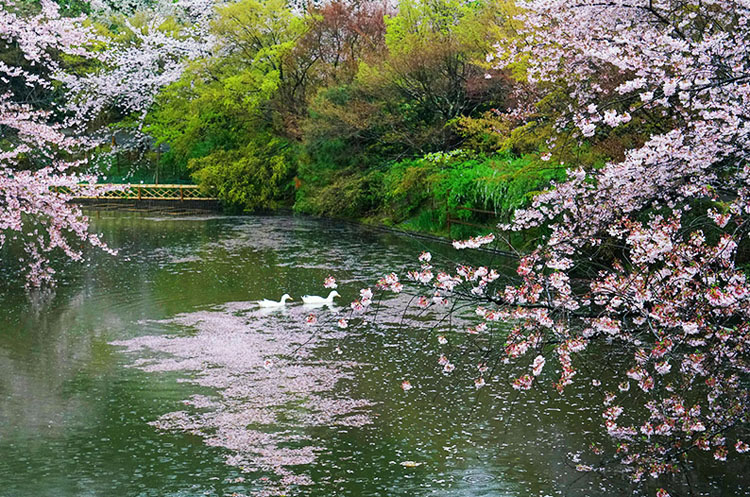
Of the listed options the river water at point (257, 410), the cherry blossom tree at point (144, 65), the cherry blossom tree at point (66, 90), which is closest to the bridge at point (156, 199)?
the cherry blossom tree at point (66, 90)

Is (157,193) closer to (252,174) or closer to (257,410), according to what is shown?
(252,174)

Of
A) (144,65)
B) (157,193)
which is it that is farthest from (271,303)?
(157,193)

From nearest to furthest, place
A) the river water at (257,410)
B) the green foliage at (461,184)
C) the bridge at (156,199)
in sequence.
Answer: the river water at (257,410) → the green foliage at (461,184) → the bridge at (156,199)

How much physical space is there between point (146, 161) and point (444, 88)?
2870cm

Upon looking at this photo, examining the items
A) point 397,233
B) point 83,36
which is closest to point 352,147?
point 397,233

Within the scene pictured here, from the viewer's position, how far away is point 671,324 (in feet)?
19.0

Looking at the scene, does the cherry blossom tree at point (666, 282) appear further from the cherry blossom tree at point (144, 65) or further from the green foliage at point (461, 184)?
the cherry blossom tree at point (144, 65)

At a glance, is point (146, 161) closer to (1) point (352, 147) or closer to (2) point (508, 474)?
(1) point (352, 147)

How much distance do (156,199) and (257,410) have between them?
34743 millimetres

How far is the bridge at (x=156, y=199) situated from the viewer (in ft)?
133

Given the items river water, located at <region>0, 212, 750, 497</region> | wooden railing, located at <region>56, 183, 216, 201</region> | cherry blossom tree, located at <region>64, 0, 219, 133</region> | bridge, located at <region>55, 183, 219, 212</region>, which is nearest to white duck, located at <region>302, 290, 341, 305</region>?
river water, located at <region>0, 212, 750, 497</region>

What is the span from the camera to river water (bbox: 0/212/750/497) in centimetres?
692

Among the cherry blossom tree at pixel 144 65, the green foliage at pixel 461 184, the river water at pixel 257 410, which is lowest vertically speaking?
the river water at pixel 257 410

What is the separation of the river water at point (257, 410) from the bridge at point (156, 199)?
24.9 m
